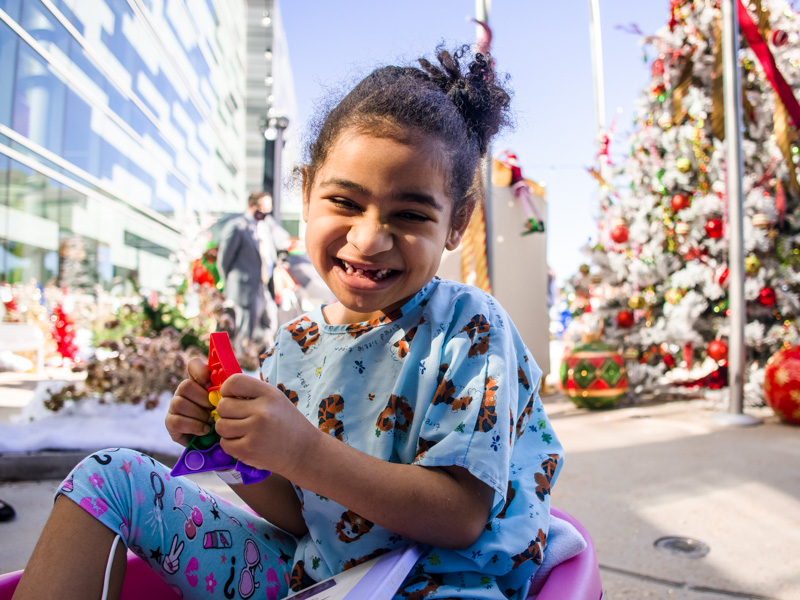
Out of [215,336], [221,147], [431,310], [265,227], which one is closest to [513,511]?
[431,310]

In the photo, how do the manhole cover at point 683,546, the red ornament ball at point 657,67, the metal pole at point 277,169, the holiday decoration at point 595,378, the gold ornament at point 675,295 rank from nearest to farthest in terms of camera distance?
the manhole cover at point 683,546
the holiday decoration at point 595,378
the gold ornament at point 675,295
the red ornament ball at point 657,67
the metal pole at point 277,169

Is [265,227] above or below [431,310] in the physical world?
above

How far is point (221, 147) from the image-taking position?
13.9 metres

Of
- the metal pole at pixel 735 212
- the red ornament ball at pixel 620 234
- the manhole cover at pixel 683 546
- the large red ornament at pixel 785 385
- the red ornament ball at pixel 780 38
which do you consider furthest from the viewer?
the red ornament ball at pixel 620 234

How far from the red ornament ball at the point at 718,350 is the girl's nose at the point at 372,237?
3.21 m

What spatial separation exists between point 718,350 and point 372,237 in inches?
128

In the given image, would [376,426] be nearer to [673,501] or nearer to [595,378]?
[673,501]

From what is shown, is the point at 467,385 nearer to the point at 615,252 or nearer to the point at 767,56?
the point at 767,56

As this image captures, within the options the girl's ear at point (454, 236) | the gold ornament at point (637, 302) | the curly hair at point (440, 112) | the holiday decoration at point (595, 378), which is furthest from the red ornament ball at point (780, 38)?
the girl's ear at point (454, 236)

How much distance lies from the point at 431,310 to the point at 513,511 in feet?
0.91

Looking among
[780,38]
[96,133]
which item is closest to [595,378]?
[780,38]

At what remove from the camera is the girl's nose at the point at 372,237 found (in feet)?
2.26

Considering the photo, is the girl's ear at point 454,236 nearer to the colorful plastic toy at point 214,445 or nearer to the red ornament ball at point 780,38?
the colorful plastic toy at point 214,445

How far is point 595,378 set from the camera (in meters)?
3.41
